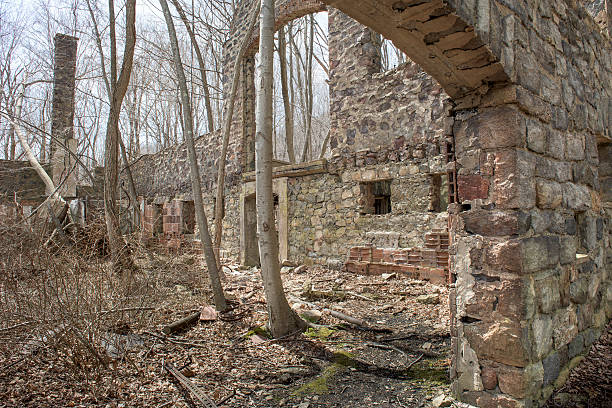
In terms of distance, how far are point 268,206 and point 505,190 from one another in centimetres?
238

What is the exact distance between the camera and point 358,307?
16.8 feet

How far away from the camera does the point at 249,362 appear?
343 cm

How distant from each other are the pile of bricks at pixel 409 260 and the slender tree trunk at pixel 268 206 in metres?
2.90

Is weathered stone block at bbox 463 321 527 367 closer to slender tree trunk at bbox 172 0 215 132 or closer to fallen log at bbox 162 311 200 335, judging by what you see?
fallen log at bbox 162 311 200 335

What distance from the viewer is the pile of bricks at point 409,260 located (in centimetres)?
611

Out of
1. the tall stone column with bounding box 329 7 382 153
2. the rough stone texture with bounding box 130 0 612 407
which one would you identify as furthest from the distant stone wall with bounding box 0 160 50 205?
the rough stone texture with bounding box 130 0 612 407

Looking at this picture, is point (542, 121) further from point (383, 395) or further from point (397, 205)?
point (397, 205)

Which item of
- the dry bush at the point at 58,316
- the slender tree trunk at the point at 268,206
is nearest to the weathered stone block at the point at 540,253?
the slender tree trunk at the point at 268,206

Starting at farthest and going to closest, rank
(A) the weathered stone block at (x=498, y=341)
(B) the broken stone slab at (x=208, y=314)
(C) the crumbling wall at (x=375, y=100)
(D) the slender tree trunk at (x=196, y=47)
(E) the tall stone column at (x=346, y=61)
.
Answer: (E) the tall stone column at (x=346, y=61) → (D) the slender tree trunk at (x=196, y=47) → (C) the crumbling wall at (x=375, y=100) → (B) the broken stone slab at (x=208, y=314) → (A) the weathered stone block at (x=498, y=341)

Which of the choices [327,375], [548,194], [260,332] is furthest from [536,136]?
[260,332]

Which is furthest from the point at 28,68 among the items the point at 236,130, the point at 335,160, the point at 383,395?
the point at 383,395

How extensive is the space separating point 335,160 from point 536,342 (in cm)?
562

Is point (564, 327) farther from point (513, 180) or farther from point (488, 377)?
point (513, 180)

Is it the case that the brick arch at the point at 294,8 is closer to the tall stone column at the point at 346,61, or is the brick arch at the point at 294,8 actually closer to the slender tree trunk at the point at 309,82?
the tall stone column at the point at 346,61
